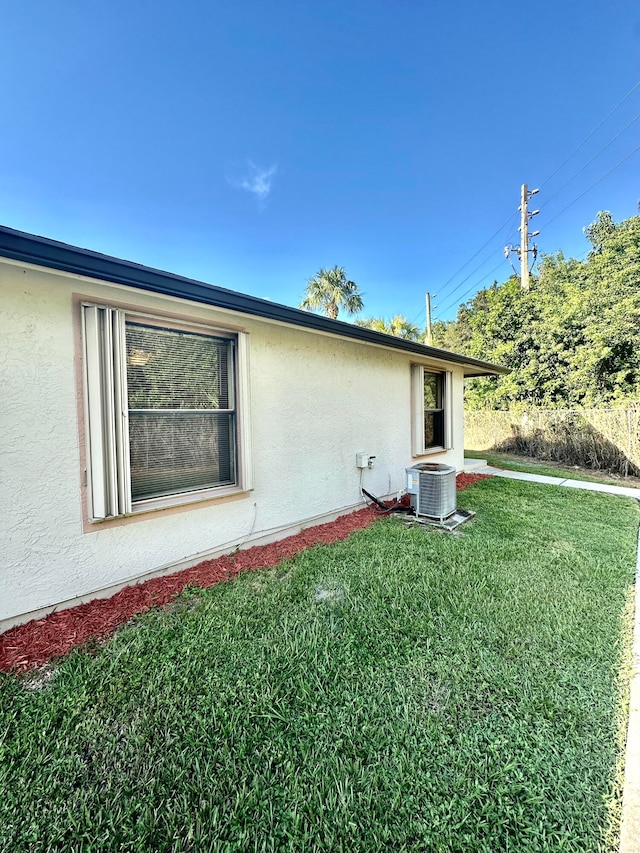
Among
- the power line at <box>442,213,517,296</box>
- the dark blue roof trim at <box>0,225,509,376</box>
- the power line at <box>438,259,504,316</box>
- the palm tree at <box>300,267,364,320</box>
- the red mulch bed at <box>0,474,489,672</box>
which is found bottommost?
the red mulch bed at <box>0,474,489,672</box>

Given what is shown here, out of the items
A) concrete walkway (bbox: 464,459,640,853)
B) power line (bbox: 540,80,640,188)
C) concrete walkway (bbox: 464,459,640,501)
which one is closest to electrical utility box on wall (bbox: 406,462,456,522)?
concrete walkway (bbox: 464,459,640,853)

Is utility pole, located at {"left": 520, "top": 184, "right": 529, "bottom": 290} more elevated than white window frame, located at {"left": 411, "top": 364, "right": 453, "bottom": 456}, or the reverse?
utility pole, located at {"left": 520, "top": 184, "right": 529, "bottom": 290}

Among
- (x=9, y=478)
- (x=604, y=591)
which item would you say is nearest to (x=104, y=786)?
(x=9, y=478)

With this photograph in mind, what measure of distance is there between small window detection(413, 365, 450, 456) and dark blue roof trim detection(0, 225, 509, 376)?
2.80m

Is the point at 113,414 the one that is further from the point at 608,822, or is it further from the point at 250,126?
the point at 250,126

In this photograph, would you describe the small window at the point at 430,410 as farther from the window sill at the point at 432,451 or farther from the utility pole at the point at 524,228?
the utility pole at the point at 524,228

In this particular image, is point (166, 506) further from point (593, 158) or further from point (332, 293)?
point (593, 158)

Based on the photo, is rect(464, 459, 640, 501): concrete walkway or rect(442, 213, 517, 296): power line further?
rect(442, 213, 517, 296): power line

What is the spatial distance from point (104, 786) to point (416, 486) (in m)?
4.81

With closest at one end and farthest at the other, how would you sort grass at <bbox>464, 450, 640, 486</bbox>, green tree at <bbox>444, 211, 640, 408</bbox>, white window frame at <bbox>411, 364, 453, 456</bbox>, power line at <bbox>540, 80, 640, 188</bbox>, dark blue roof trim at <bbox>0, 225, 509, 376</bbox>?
dark blue roof trim at <bbox>0, 225, 509, 376</bbox> → white window frame at <bbox>411, 364, 453, 456</bbox> → grass at <bbox>464, 450, 640, 486</bbox> → power line at <bbox>540, 80, 640, 188</bbox> → green tree at <bbox>444, 211, 640, 408</bbox>

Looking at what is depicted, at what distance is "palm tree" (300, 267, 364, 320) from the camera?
19.8 metres

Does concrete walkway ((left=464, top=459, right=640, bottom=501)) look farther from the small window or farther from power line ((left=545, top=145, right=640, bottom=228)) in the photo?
power line ((left=545, top=145, right=640, bottom=228))

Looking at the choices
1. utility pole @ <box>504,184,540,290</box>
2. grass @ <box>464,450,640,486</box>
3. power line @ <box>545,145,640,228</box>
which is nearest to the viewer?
grass @ <box>464,450,640,486</box>

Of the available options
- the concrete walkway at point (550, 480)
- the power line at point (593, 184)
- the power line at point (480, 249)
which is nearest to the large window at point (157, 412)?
the concrete walkway at point (550, 480)
